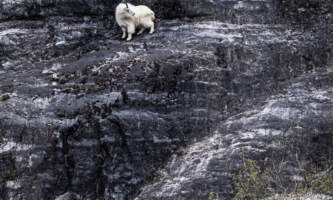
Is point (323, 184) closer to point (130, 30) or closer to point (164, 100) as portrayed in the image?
point (164, 100)

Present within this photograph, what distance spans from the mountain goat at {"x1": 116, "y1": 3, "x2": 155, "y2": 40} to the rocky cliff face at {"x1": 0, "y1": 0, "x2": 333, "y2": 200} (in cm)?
35

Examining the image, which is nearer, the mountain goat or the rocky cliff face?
the rocky cliff face

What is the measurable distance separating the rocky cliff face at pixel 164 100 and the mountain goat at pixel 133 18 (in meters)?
0.35

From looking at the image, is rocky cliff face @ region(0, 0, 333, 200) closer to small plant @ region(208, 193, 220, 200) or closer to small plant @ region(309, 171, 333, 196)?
small plant @ region(208, 193, 220, 200)

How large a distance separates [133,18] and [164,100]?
300cm

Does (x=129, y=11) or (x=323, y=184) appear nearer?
(x=323, y=184)

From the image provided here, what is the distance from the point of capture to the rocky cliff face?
9727 mm

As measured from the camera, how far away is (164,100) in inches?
416

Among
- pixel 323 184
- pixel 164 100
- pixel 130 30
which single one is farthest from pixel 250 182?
pixel 130 30

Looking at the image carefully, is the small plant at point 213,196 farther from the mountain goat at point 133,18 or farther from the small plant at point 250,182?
the mountain goat at point 133,18

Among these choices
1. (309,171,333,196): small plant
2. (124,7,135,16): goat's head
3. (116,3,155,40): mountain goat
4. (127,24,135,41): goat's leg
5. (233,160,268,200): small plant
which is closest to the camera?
(309,171,333,196): small plant

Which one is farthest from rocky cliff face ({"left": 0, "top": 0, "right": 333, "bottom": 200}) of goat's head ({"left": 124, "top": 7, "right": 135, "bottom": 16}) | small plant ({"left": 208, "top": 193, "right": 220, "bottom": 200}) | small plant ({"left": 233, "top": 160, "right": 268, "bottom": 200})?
goat's head ({"left": 124, "top": 7, "right": 135, "bottom": 16})

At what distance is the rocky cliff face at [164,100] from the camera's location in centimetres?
973

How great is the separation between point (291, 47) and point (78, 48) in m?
7.18
